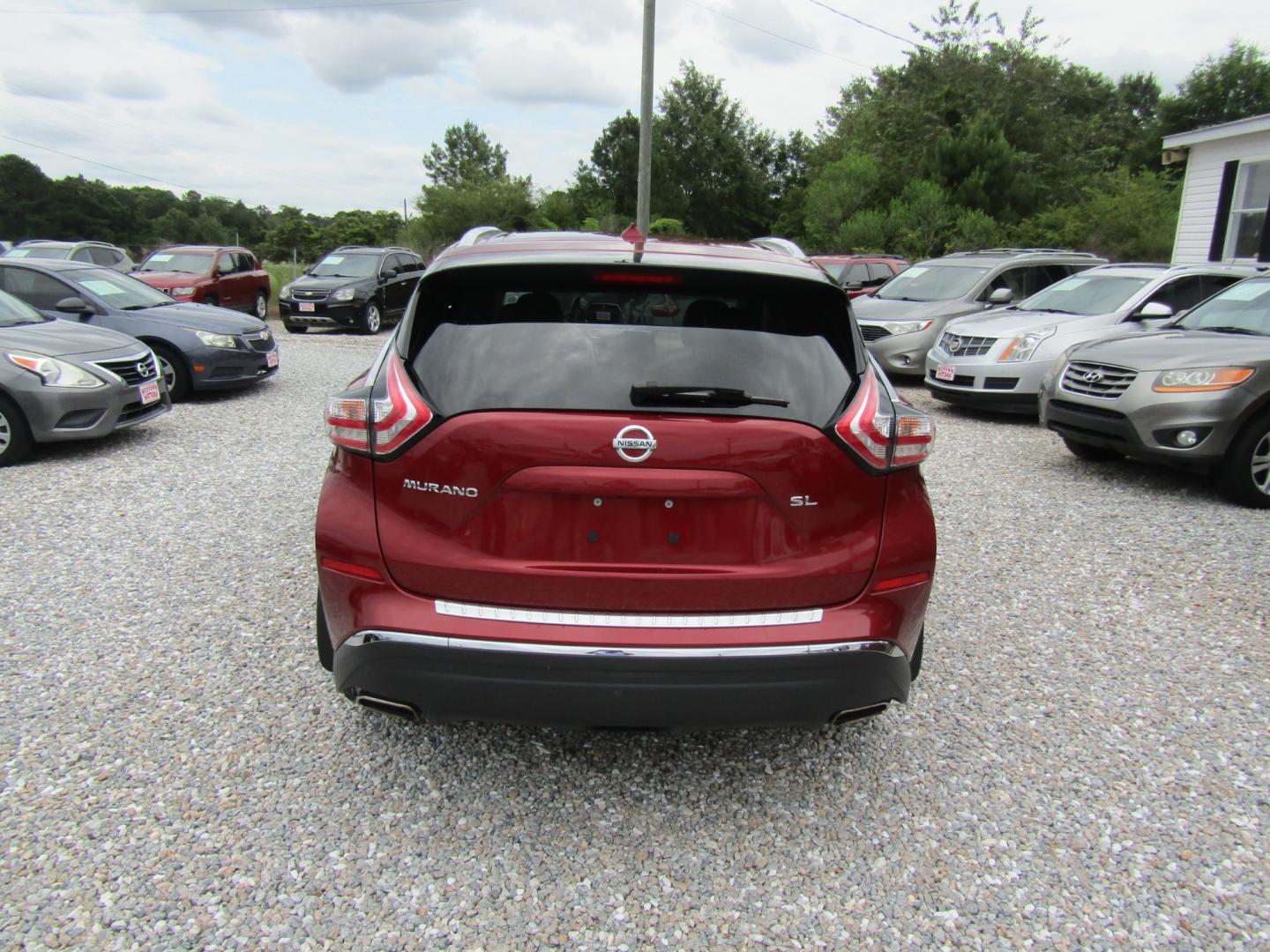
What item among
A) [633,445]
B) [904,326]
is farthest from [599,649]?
[904,326]

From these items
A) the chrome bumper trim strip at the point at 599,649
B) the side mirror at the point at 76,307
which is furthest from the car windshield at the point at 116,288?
the chrome bumper trim strip at the point at 599,649

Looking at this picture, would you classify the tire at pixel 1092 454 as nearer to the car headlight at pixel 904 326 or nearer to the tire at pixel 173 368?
the car headlight at pixel 904 326

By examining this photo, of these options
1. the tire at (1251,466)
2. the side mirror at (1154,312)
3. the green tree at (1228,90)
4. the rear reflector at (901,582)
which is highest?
the green tree at (1228,90)

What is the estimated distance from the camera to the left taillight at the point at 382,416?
2.39m

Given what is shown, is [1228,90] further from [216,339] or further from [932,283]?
[216,339]

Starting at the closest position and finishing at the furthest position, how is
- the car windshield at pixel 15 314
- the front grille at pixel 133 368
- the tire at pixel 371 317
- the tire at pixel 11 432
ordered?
the tire at pixel 11 432 < the front grille at pixel 133 368 < the car windshield at pixel 15 314 < the tire at pixel 371 317

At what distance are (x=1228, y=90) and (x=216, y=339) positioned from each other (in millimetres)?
50356

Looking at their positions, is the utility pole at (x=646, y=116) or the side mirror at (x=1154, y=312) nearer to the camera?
the side mirror at (x=1154, y=312)

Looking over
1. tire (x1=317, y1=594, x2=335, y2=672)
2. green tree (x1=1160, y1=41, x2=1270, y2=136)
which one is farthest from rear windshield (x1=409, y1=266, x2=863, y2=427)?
green tree (x1=1160, y1=41, x2=1270, y2=136)

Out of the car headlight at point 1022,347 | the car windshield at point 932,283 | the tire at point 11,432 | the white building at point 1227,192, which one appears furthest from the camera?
the white building at point 1227,192

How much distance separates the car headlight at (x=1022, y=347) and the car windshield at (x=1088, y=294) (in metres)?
0.82

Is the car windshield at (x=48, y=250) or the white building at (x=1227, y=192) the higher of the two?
the white building at (x=1227, y=192)

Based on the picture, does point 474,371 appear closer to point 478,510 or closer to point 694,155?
point 478,510

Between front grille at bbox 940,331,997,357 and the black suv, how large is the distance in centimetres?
965
